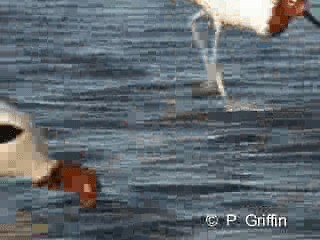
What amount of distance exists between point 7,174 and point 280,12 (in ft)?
8.70

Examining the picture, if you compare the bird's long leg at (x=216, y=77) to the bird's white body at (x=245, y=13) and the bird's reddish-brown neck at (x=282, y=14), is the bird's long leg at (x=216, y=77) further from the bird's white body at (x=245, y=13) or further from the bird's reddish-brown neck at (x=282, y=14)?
the bird's reddish-brown neck at (x=282, y=14)

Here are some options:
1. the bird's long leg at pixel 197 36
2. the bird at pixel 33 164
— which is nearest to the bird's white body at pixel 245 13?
the bird's long leg at pixel 197 36

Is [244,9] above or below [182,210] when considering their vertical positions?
above

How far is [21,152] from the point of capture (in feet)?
16.9

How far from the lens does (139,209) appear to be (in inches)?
198

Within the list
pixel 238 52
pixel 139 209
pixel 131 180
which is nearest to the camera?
pixel 139 209

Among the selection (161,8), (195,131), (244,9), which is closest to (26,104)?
(195,131)

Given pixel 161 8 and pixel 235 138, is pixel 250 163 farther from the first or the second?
pixel 161 8

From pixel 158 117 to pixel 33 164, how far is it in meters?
1.41

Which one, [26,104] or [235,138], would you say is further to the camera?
[26,104]

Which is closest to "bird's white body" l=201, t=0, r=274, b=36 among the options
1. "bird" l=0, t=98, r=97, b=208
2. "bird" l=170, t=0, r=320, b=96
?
"bird" l=170, t=0, r=320, b=96

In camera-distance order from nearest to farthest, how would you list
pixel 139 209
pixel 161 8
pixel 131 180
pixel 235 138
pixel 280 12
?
1. pixel 139 209
2. pixel 131 180
3. pixel 235 138
4. pixel 280 12
5. pixel 161 8

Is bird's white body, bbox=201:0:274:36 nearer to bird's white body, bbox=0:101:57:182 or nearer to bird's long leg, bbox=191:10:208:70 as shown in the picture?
bird's long leg, bbox=191:10:208:70

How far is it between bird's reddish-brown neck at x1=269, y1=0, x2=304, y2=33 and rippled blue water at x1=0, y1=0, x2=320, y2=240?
309 millimetres
